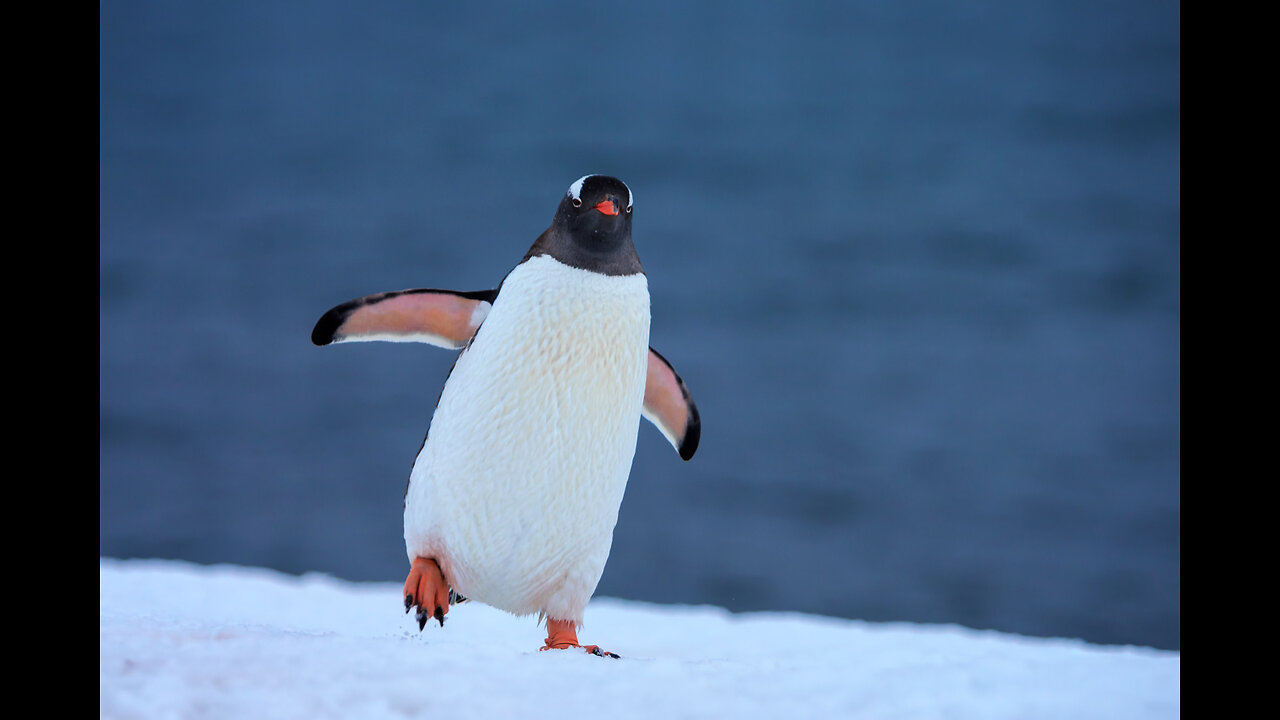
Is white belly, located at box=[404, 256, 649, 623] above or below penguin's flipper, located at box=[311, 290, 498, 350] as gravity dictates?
below

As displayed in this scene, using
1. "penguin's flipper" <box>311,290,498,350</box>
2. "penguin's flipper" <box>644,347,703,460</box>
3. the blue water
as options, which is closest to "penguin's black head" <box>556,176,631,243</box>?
"penguin's flipper" <box>311,290,498,350</box>

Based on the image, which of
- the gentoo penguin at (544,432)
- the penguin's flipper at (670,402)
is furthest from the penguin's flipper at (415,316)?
the penguin's flipper at (670,402)

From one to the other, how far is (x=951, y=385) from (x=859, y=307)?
49cm

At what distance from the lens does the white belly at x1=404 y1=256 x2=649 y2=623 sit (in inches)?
56.0

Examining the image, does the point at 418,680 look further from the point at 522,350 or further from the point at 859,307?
the point at 859,307

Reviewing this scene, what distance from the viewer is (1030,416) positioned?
362cm

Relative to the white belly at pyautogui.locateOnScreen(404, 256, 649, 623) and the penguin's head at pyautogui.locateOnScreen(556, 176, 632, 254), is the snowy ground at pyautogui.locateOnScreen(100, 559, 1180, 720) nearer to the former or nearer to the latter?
the white belly at pyautogui.locateOnScreen(404, 256, 649, 623)

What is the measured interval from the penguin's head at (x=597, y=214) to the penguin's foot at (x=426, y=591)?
1.97 feet

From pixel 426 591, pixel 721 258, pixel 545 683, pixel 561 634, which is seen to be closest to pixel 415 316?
pixel 426 591

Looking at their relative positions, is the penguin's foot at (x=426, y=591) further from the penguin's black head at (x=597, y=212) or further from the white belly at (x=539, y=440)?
the penguin's black head at (x=597, y=212)

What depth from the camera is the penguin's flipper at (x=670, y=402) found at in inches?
72.0

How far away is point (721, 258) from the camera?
368 cm

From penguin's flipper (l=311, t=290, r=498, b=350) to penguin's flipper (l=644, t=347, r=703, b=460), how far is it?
14.9 inches
